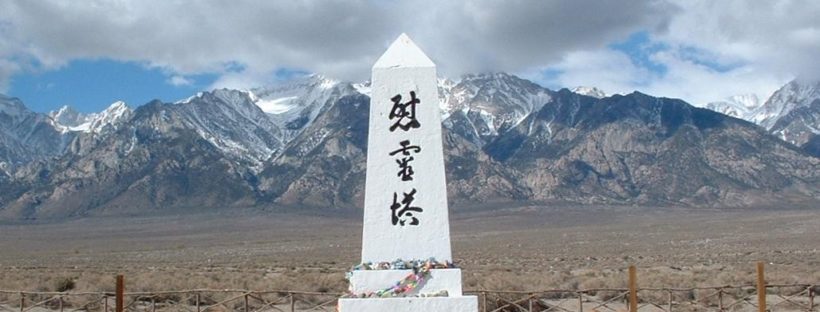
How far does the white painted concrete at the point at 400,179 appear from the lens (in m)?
14.8

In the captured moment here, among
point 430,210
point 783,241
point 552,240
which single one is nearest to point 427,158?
point 430,210

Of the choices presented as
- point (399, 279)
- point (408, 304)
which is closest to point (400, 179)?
point (399, 279)

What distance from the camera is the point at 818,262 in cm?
4216

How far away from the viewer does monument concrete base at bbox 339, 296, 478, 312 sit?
14.5m

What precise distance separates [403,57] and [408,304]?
3716 millimetres

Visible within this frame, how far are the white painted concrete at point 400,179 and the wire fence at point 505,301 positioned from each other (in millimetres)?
8294

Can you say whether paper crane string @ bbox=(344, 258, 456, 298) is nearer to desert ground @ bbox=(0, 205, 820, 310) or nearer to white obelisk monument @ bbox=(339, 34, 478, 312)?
white obelisk monument @ bbox=(339, 34, 478, 312)

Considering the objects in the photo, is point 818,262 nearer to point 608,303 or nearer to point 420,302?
point 608,303

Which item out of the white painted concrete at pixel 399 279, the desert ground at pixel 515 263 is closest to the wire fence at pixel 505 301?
the desert ground at pixel 515 263

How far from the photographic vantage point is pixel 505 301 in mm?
23250

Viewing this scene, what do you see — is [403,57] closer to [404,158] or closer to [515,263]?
[404,158]

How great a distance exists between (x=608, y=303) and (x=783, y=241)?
4321 cm

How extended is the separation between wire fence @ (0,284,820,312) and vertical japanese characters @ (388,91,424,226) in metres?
8.42

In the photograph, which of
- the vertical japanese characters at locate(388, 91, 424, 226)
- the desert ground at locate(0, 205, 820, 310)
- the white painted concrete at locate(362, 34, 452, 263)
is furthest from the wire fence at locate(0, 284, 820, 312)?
A: the vertical japanese characters at locate(388, 91, 424, 226)
